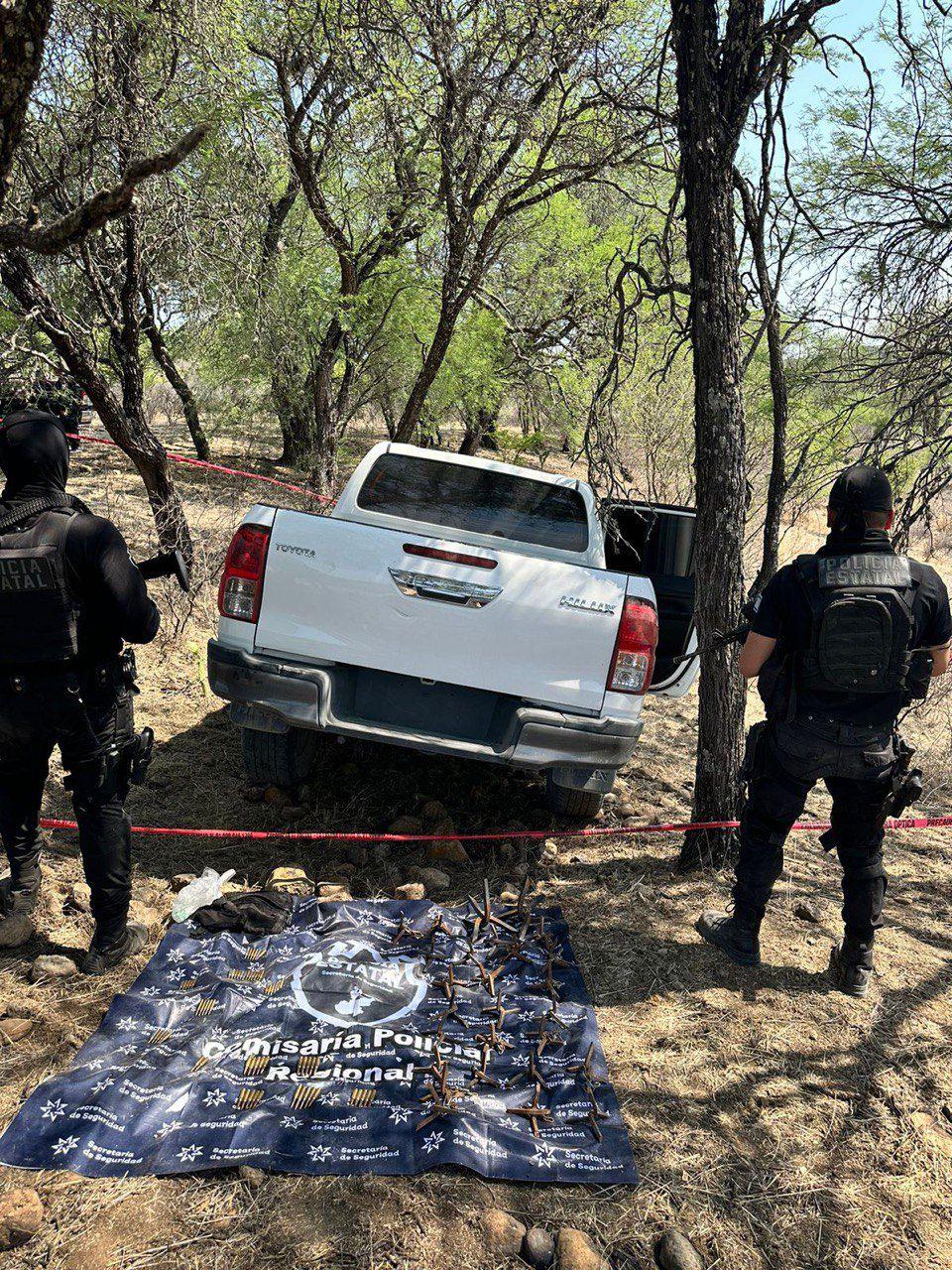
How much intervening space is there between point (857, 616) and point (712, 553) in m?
1.08

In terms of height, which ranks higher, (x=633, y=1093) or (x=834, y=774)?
(x=834, y=774)

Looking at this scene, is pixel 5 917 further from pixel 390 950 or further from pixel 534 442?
pixel 534 442

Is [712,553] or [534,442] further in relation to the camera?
[534,442]

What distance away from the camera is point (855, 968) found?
3.29 meters

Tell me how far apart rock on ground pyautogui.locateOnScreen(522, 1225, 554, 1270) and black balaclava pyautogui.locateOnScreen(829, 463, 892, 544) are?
97.3 inches

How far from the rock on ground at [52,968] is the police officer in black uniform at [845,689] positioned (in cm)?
260

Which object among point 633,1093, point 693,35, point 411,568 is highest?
point 693,35

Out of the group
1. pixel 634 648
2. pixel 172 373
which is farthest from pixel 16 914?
pixel 172 373

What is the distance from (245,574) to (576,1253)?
2.77 m

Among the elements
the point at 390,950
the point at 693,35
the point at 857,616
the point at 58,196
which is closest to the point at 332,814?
the point at 390,950

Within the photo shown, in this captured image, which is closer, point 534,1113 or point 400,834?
point 534,1113

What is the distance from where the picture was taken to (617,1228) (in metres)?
2.17

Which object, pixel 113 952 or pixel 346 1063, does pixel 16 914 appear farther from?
pixel 346 1063

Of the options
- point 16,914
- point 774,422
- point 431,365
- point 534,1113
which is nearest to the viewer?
point 534,1113
